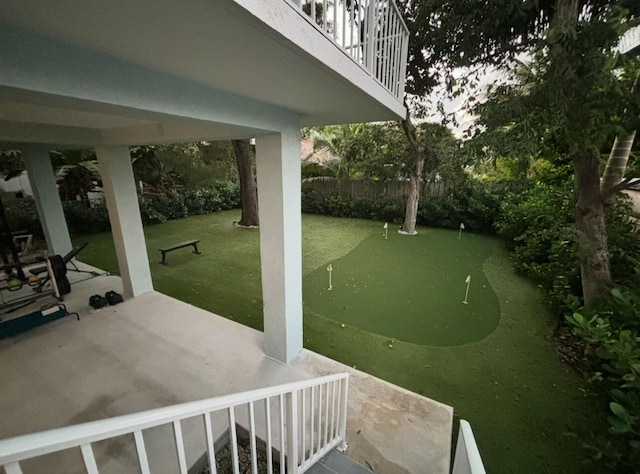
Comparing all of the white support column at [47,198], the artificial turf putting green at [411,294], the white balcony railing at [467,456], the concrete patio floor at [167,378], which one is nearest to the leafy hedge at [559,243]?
the artificial turf putting green at [411,294]

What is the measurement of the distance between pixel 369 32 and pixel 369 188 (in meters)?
10.9

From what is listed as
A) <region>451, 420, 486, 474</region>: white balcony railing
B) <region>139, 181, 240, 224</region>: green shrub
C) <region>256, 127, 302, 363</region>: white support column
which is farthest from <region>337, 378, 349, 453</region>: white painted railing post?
<region>139, 181, 240, 224</region>: green shrub

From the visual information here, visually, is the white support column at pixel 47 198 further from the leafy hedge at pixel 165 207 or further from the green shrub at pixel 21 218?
the leafy hedge at pixel 165 207

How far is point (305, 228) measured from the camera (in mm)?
10945

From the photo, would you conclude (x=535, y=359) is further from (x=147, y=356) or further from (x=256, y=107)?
(x=147, y=356)

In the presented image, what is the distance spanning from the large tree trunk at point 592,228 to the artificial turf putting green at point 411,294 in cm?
150

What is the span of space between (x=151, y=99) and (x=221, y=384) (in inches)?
114

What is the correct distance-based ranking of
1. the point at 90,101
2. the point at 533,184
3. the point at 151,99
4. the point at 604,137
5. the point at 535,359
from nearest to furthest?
the point at 90,101, the point at 151,99, the point at 604,137, the point at 535,359, the point at 533,184

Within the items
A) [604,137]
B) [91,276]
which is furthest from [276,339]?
[91,276]

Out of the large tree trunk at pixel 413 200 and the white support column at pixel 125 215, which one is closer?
the white support column at pixel 125 215

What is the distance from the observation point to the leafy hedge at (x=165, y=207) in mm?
9586

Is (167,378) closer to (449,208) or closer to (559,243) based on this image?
(559,243)

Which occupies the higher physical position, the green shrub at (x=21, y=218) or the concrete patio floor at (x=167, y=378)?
the green shrub at (x=21, y=218)

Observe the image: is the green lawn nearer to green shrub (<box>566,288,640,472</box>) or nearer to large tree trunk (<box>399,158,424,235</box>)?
green shrub (<box>566,288,640,472</box>)
